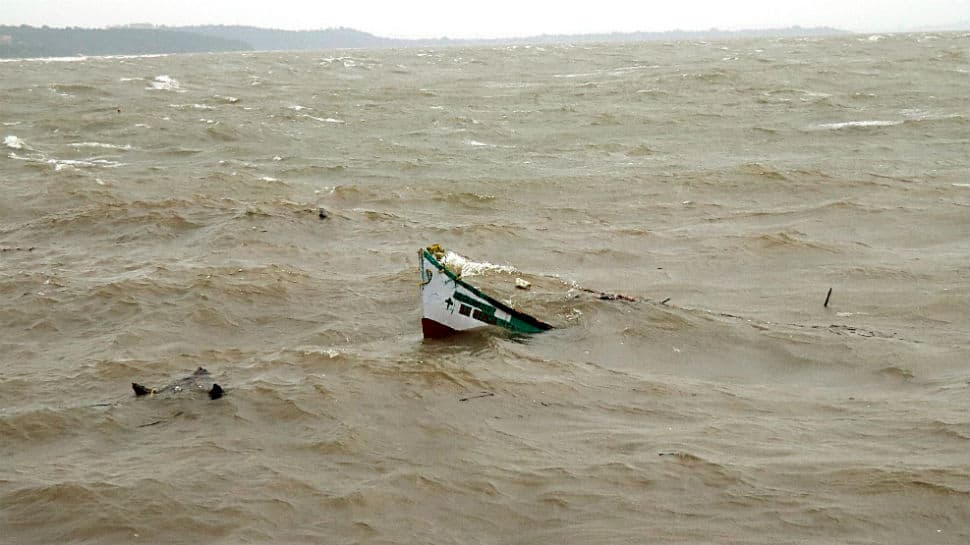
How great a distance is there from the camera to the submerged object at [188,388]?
9484 millimetres

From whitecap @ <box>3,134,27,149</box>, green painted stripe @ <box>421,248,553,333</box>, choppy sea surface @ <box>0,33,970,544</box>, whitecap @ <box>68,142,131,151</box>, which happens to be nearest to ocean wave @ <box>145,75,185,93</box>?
whitecap @ <box>3,134,27,149</box>

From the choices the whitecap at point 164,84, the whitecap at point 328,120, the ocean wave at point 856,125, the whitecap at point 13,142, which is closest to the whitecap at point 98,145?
the whitecap at point 13,142

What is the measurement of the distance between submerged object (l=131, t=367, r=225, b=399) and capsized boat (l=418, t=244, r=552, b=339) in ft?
8.80

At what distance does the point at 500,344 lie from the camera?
35.7 feet

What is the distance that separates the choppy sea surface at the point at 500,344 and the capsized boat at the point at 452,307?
282mm

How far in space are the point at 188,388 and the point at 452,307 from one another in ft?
10.6

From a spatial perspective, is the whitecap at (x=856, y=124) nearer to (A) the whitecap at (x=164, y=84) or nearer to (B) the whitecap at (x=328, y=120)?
(B) the whitecap at (x=328, y=120)

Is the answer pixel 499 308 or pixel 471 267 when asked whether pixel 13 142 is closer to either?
pixel 471 267

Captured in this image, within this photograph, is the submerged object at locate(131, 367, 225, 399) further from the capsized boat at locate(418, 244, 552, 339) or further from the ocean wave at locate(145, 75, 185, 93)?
the ocean wave at locate(145, 75, 185, 93)

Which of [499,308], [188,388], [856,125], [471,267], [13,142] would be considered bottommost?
[188,388]

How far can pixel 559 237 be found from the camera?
16391mm

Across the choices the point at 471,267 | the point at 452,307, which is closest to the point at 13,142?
the point at 471,267

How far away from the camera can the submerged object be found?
373 inches

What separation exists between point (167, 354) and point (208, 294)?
2148mm
